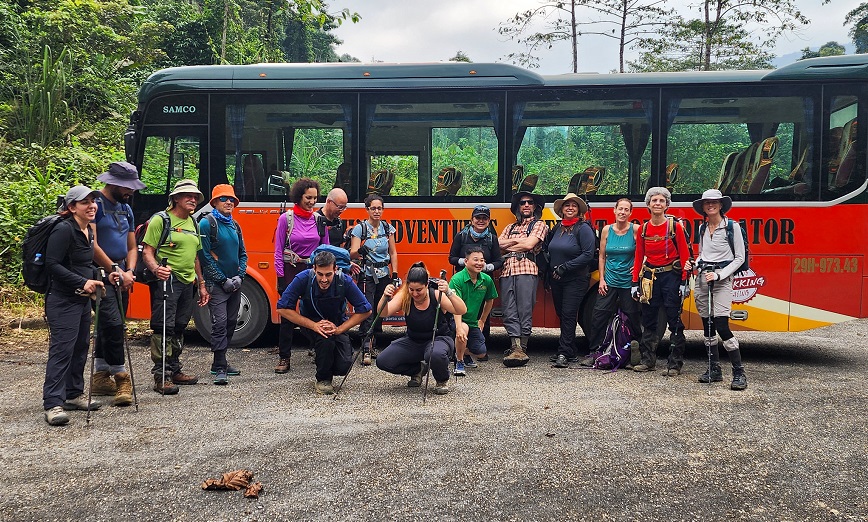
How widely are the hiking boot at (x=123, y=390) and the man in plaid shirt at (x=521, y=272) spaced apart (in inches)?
156

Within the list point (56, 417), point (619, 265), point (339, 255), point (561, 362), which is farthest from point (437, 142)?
point (56, 417)

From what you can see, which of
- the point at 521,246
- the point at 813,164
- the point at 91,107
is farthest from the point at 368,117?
the point at 91,107

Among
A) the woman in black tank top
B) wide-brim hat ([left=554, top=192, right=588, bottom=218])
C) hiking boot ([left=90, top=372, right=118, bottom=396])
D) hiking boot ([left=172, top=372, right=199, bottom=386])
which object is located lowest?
hiking boot ([left=172, top=372, right=199, bottom=386])

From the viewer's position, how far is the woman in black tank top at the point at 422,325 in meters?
6.99

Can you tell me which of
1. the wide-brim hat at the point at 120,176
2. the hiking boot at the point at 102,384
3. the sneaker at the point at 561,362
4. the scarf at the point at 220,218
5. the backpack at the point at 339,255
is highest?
the wide-brim hat at the point at 120,176

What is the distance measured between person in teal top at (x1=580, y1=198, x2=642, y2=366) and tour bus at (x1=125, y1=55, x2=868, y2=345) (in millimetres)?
582

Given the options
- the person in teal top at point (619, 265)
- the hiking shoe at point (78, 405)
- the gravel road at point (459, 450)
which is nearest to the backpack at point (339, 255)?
the gravel road at point (459, 450)

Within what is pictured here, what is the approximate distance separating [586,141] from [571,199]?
2.75ft

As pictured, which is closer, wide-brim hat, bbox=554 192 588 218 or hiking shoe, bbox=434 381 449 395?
hiking shoe, bbox=434 381 449 395

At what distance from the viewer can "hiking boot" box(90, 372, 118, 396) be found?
677 cm

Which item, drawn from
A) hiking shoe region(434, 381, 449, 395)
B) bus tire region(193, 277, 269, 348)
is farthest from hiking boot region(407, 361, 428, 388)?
bus tire region(193, 277, 269, 348)

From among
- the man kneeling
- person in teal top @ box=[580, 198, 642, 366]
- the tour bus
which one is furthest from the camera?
the tour bus

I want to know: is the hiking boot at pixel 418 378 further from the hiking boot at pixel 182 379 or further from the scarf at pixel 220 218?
the scarf at pixel 220 218

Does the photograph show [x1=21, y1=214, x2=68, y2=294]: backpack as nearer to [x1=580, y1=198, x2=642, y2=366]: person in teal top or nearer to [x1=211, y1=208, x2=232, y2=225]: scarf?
[x1=211, y1=208, x2=232, y2=225]: scarf
